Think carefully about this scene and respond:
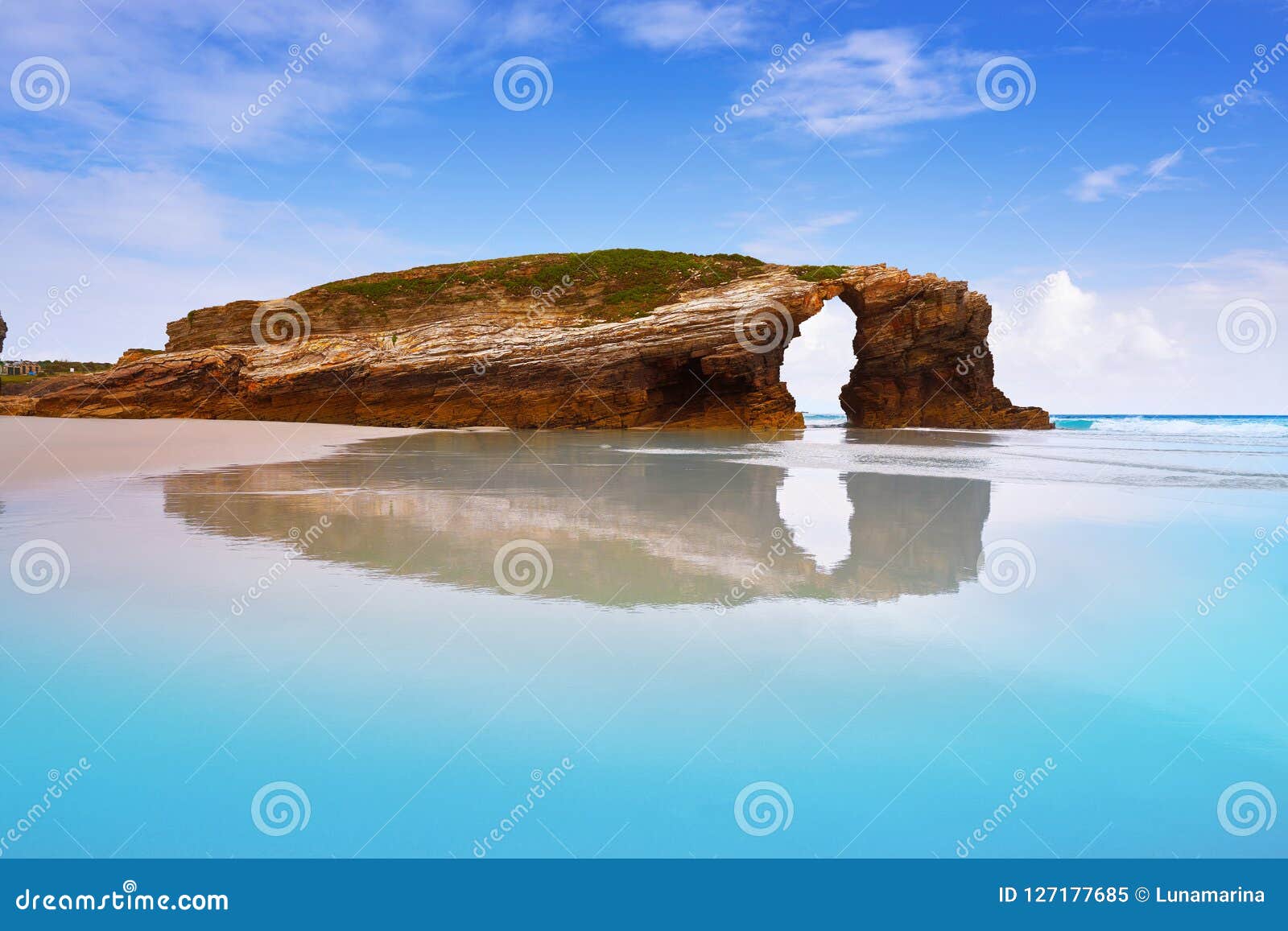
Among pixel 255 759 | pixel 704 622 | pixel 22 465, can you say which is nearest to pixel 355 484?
pixel 22 465

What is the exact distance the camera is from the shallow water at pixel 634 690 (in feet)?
8.30

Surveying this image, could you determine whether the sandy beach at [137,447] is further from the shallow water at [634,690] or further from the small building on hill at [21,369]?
the small building on hill at [21,369]

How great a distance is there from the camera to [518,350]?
113 feet

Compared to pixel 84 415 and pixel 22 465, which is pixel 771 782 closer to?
pixel 22 465

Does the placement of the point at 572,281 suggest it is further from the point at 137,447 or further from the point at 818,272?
the point at 137,447

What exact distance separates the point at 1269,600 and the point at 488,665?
16.4 ft

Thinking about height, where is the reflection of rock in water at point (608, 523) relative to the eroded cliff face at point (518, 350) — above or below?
below

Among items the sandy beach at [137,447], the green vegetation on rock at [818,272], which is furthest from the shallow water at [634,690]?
the green vegetation on rock at [818,272]

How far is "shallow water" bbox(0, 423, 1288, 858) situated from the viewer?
8.30 ft

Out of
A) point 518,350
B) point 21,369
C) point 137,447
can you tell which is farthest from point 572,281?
point 21,369

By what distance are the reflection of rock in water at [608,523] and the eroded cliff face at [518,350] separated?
20.8 m

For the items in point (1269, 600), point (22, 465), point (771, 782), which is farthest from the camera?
point (22, 465)

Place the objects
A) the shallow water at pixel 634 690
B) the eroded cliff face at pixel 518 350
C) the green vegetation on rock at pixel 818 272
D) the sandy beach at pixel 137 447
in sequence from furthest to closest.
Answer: the green vegetation on rock at pixel 818 272 → the eroded cliff face at pixel 518 350 → the sandy beach at pixel 137 447 → the shallow water at pixel 634 690
